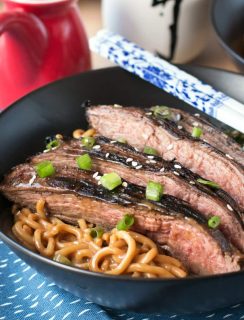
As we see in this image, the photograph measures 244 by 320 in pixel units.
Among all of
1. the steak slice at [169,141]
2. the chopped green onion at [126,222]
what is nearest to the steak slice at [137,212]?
the chopped green onion at [126,222]

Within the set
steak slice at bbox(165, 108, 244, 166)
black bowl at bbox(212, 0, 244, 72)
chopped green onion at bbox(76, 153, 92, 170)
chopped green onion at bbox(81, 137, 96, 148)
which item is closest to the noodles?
chopped green onion at bbox(76, 153, 92, 170)

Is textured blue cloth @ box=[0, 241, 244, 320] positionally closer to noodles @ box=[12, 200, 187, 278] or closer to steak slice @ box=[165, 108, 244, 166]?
noodles @ box=[12, 200, 187, 278]

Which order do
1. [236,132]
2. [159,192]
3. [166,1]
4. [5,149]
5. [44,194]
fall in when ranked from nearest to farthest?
1. [159,192]
2. [44,194]
3. [5,149]
4. [236,132]
5. [166,1]

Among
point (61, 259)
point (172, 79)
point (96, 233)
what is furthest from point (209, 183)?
point (172, 79)

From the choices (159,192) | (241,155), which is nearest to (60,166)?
(159,192)

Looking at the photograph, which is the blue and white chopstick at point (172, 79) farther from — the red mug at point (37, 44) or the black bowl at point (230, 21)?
the black bowl at point (230, 21)

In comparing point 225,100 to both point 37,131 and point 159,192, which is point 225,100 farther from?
point 37,131

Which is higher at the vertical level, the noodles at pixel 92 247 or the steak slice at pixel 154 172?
the steak slice at pixel 154 172
